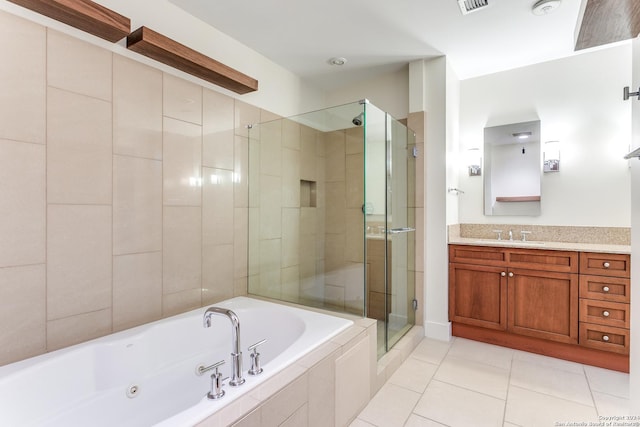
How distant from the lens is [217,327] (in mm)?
2064

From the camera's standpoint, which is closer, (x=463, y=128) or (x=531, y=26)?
(x=531, y=26)

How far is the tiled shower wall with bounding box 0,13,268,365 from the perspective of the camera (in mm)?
1457

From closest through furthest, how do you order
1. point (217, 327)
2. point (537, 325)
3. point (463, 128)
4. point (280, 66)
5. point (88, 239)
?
1. point (88, 239)
2. point (217, 327)
3. point (537, 325)
4. point (280, 66)
5. point (463, 128)

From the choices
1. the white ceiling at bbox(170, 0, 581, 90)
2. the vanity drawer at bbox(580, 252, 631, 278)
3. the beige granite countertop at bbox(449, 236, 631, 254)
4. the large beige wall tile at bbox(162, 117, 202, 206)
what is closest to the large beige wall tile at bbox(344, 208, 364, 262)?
the beige granite countertop at bbox(449, 236, 631, 254)

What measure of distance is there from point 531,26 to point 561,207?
158cm

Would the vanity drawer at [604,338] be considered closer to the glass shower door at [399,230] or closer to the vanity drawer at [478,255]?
the vanity drawer at [478,255]

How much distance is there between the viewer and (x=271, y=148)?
2.79 m

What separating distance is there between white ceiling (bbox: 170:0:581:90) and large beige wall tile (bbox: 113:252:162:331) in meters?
1.67

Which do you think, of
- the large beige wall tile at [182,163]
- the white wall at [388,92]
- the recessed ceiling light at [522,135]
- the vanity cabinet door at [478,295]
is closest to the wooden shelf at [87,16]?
the large beige wall tile at [182,163]

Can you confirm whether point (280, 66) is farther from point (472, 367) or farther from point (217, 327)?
point (472, 367)

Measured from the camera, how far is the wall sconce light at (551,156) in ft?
9.48

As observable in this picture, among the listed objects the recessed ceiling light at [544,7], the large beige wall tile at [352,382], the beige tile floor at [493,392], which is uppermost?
the recessed ceiling light at [544,7]

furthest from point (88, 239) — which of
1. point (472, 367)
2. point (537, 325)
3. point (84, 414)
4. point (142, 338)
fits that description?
point (537, 325)

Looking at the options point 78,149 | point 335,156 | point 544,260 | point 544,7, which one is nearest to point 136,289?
point 78,149
